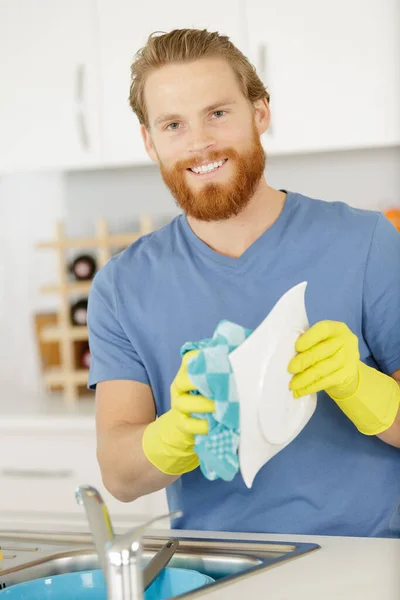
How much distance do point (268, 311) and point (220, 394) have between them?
1.31 ft

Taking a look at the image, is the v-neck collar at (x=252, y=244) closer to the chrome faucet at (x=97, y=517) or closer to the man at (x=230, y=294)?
the man at (x=230, y=294)

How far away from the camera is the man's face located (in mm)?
1286

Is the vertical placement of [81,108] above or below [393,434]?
above

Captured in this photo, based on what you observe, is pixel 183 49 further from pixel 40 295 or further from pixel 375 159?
pixel 40 295

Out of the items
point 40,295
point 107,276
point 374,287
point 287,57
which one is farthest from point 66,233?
point 374,287

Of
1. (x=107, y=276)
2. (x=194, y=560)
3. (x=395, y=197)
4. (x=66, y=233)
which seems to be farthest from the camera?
(x=66, y=233)

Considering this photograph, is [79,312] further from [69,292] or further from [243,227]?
[243,227]

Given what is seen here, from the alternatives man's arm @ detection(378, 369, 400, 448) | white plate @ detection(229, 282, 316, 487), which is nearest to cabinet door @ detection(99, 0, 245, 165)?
man's arm @ detection(378, 369, 400, 448)

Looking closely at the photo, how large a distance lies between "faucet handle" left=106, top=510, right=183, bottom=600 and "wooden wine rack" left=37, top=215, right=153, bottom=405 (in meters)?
1.70

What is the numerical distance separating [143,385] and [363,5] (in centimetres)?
124

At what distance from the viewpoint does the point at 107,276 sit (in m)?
1.36

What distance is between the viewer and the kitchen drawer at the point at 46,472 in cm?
222

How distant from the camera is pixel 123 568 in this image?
29.4 inches

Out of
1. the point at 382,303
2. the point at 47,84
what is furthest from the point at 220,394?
the point at 47,84
